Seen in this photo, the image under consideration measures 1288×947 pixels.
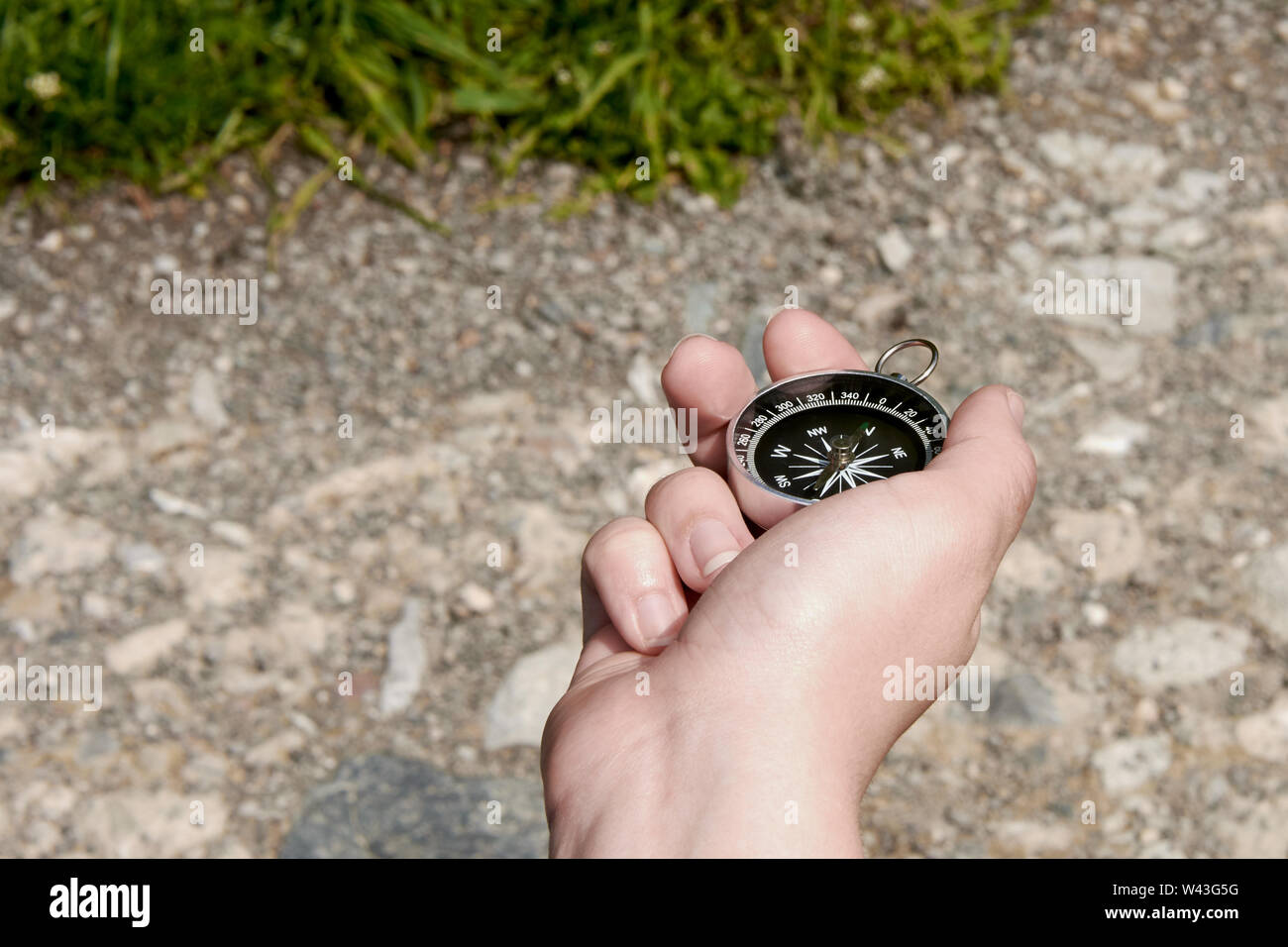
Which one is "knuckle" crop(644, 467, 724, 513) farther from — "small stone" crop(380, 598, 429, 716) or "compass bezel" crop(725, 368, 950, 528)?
"small stone" crop(380, 598, 429, 716)

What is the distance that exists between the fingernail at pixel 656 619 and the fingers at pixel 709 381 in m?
0.63

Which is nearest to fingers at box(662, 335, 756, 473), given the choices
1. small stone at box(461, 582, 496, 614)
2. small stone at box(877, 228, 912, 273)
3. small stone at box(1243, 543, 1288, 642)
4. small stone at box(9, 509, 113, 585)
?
small stone at box(461, 582, 496, 614)

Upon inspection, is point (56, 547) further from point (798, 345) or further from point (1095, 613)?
point (1095, 613)

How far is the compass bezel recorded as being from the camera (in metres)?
3.27

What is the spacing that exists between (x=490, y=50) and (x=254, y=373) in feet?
6.17

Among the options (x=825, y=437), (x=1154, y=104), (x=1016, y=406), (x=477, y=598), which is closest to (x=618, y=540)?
(x=825, y=437)

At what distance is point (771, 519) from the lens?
3.33 meters

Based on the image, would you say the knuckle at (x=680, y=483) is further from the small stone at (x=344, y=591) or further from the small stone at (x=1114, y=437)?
the small stone at (x=1114, y=437)

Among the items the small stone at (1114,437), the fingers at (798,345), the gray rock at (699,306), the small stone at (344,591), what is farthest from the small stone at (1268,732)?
the small stone at (344,591)

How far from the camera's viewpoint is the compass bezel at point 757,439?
3.27 metres

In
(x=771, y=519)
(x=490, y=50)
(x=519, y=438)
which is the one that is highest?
(x=490, y=50)

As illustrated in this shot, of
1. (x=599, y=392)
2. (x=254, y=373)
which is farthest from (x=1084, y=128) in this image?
(x=254, y=373)

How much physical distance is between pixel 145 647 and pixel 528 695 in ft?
4.36
